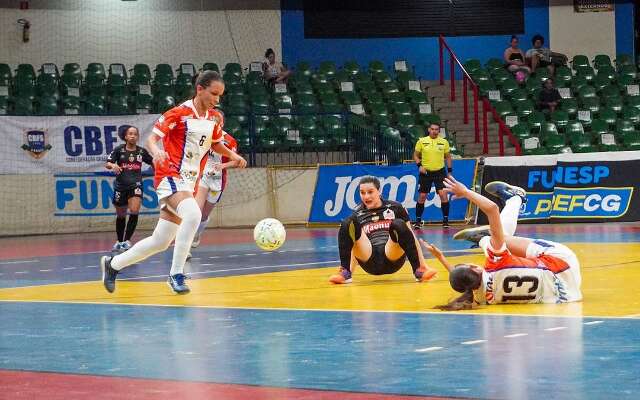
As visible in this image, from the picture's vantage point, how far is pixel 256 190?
91.9ft

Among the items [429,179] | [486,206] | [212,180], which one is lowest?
[429,179]

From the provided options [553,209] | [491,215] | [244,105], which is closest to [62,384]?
[491,215]

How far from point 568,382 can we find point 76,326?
4601 millimetres

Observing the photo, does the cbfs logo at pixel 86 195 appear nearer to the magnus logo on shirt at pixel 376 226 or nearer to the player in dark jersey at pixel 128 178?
the player in dark jersey at pixel 128 178

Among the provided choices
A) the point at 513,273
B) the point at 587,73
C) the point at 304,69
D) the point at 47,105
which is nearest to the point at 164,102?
the point at 47,105

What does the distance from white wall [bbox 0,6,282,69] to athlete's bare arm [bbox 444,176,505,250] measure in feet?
81.7

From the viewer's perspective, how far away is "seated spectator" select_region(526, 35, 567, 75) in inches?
1356

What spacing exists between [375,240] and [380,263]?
26 cm

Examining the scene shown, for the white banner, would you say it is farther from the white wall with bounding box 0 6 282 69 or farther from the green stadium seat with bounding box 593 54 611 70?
the green stadium seat with bounding box 593 54 611 70

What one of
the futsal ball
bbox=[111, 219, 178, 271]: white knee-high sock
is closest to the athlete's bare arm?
bbox=[111, 219, 178, 271]: white knee-high sock

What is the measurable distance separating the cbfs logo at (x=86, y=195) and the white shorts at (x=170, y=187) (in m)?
15.8

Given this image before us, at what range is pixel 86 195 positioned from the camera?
89.7 feet

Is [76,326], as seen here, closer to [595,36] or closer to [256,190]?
[256,190]

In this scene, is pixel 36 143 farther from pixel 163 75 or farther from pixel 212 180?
pixel 212 180
